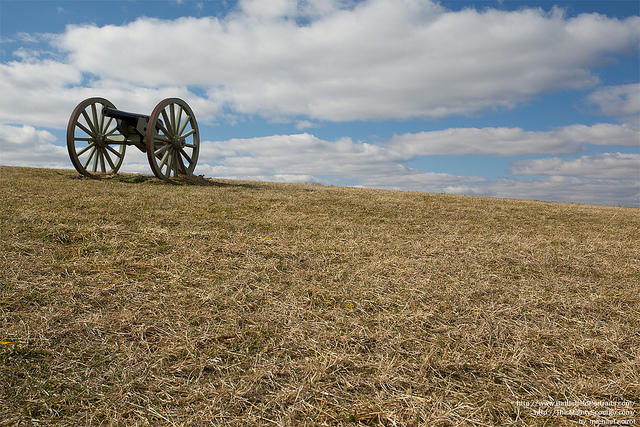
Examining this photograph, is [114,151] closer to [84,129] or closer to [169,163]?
[84,129]

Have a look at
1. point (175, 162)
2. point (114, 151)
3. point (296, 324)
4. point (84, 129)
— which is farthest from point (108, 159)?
point (296, 324)

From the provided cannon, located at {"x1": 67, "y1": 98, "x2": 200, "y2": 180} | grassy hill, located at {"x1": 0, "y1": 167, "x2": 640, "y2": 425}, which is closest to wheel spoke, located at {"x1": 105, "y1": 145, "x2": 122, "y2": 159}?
cannon, located at {"x1": 67, "y1": 98, "x2": 200, "y2": 180}

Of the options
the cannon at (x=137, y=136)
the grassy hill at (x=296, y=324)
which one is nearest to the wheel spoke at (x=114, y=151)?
the cannon at (x=137, y=136)

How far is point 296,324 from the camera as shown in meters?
3.04

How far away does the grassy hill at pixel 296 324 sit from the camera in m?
2.24

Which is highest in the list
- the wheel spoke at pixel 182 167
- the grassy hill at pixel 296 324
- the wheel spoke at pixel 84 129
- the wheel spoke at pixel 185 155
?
the wheel spoke at pixel 84 129

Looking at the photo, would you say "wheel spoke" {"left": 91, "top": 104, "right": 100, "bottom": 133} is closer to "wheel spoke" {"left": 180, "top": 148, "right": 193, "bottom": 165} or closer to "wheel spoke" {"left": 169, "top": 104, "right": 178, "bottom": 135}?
"wheel spoke" {"left": 169, "top": 104, "right": 178, "bottom": 135}

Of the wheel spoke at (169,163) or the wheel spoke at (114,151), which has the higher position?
the wheel spoke at (114,151)

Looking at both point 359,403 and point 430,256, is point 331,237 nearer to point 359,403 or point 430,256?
point 430,256

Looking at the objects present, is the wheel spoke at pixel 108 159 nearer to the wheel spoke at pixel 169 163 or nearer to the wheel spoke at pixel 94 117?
the wheel spoke at pixel 94 117

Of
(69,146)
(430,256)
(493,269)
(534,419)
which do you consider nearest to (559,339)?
(534,419)

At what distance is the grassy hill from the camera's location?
2240mm

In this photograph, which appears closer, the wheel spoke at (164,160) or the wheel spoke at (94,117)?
the wheel spoke at (164,160)

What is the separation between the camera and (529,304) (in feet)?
12.1
